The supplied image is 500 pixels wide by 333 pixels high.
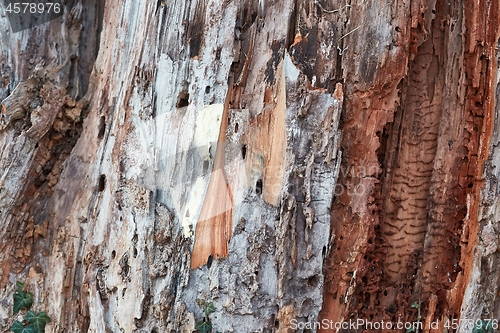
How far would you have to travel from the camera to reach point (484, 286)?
2881 mm

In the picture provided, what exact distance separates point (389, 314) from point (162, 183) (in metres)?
1.58

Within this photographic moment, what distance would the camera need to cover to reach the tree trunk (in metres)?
2.98

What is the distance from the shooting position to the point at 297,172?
3.01m

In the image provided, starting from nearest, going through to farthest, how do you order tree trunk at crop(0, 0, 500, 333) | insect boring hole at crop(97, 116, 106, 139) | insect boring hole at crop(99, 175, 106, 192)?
tree trunk at crop(0, 0, 500, 333) → insect boring hole at crop(99, 175, 106, 192) → insect boring hole at crop(97, 116, 106, 139)

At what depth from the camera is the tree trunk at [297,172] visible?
298 cm

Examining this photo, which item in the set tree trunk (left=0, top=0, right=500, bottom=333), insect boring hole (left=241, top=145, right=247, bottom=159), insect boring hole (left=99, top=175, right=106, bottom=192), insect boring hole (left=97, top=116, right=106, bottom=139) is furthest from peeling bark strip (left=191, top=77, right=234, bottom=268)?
insect boring hole (left=97, top=116, right=106, bottom=139)

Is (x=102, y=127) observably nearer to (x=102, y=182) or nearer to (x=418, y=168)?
(x=102, y=182)

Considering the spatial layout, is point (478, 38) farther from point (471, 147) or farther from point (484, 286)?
point (484, 286)

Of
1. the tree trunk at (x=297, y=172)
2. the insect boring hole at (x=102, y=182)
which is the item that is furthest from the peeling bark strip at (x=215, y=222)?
the insect boring hole at (x=102, y=182)

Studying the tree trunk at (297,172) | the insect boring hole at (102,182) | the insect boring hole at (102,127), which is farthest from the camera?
the insect boring hole at (102,127)

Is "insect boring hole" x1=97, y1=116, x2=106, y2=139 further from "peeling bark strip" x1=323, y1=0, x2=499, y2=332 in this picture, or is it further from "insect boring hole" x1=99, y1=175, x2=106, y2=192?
"peeling bark strip" x1=323, y1=0, x2=499, y2=332

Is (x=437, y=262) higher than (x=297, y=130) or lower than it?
lower

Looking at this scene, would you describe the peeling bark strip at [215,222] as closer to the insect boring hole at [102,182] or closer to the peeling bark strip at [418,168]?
the peeling bark strip at [418,168]

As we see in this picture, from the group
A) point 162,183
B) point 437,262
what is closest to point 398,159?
point 437,262
